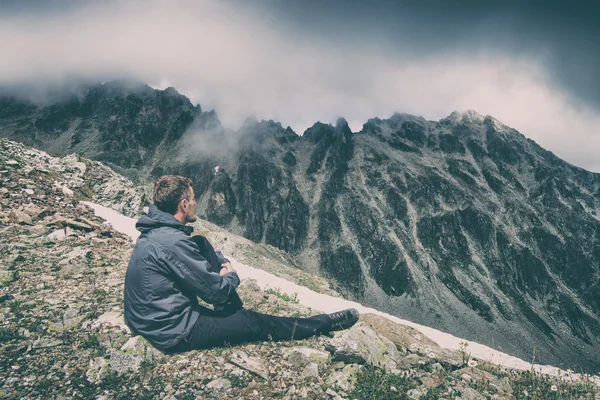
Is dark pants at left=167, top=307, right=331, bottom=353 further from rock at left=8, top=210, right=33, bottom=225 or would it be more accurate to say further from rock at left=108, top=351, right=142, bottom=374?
rock at left=8, top=210, right=33, bottom=225

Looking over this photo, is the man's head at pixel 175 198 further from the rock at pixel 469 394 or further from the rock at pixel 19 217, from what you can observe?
the rock at pixel 19 217

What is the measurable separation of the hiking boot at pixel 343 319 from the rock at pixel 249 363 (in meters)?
A: 1.98

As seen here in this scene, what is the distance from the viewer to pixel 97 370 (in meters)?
5.09

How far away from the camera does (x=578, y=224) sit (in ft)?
586

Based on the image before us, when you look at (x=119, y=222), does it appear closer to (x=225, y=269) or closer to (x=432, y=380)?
(x=225, y=269)

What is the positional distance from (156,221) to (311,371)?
3794 mm

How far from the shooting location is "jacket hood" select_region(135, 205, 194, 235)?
5.35 meters

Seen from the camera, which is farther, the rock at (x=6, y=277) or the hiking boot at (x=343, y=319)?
the rock at (x=6, y=277)

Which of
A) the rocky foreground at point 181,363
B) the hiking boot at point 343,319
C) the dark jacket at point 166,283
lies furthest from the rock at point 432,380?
the dark jacket at point 166,283

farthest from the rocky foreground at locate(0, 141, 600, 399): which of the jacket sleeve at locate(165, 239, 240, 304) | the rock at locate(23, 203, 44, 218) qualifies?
the rock at locate(23, 203, 44, 218)

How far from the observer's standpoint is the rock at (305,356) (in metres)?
5.60

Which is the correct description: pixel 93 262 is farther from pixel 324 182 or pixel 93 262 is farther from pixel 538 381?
pixel 324 182

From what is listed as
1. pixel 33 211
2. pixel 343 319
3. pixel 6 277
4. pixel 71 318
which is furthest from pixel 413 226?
pixel 71 318

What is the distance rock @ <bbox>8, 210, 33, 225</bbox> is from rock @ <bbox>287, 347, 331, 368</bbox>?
37.5 ft
